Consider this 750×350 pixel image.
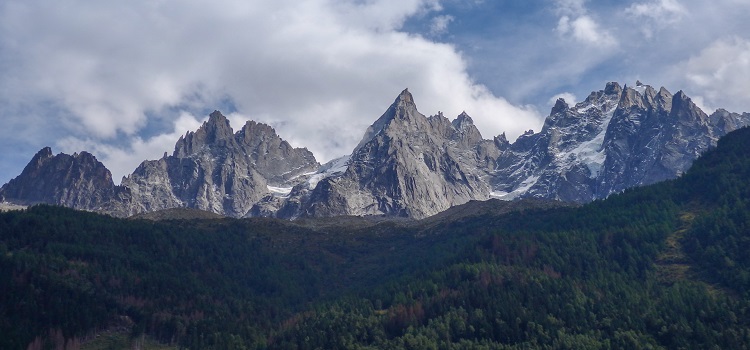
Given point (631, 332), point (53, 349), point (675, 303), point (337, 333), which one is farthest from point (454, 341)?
point (53, 349)

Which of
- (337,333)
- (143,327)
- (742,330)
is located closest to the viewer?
(742,330)

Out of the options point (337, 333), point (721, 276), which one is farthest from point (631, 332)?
point (337, 333)

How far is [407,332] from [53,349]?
84329 mm

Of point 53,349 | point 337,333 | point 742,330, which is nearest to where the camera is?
point 742,330

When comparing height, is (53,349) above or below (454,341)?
above

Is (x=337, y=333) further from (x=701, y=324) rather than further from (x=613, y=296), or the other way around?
(x=701, y=324)

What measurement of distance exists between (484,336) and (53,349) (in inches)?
4033

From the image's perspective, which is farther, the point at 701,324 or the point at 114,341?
the point at 114,341

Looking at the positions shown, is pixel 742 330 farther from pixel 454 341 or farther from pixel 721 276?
pixel 454 341

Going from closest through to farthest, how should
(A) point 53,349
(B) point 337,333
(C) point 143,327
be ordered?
1. (A) point 53,349
2. (B) point 337,333
3. (C) point 143,327

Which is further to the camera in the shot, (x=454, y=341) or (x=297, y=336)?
(x=297, y=336)

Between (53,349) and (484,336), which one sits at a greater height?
(53,349)

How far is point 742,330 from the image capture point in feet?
516

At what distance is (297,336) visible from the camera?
624ft
